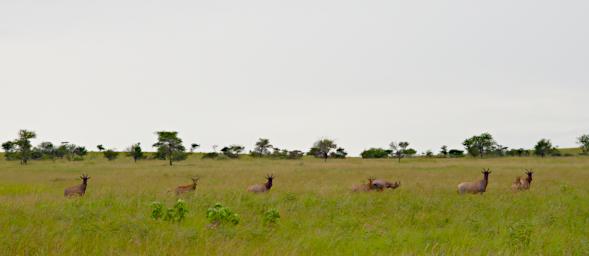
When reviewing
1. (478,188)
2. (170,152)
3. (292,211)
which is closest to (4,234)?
(292,211)

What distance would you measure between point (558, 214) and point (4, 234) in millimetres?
12318

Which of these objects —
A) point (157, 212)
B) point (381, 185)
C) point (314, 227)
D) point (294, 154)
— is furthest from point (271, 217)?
point (294, 154)

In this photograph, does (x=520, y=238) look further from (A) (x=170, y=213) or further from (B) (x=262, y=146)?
(B) (x=262, y=146)

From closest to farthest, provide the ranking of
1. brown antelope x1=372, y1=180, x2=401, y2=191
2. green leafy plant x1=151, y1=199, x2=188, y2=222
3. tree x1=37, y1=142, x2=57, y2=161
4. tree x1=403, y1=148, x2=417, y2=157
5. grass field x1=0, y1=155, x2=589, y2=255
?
1. grass field x1=0, y1=155, x2=589, y2=255
2. green leafy plant x1=151, y1=199, x2=188, y2=222
3. brown antelope x1=372, y1=180, x2=401, y2=191
4. tree x1=37, y1=142, x2=57, y2=161
5. tree x1=403, y1=148, x2=417, y2=157

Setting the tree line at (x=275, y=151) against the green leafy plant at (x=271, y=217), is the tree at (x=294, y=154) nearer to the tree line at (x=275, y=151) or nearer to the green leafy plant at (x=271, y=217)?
the tree line at (x=275, y=151)

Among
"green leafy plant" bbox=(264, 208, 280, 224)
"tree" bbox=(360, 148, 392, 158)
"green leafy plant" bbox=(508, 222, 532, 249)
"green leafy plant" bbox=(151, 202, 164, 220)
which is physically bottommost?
"green leafy plant" bbox=(508, 222, 532, 249)

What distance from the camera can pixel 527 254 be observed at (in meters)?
7.39

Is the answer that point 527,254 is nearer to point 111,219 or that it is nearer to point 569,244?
point 569,244

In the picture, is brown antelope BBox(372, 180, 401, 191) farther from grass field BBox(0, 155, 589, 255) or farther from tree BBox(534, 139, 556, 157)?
tree BBox(534, 139, 556, 157)

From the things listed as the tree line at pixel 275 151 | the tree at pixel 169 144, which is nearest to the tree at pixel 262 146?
the tree line at pixel 275 151

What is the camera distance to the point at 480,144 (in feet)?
288

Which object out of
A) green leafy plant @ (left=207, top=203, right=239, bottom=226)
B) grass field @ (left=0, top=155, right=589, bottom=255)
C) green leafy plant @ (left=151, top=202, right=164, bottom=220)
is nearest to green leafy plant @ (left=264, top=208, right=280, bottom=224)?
grass field @ (left=0, top=155, right=589, bottom=255)

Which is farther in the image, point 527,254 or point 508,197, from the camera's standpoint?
point 508,197

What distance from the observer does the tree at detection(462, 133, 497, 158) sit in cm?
8769
